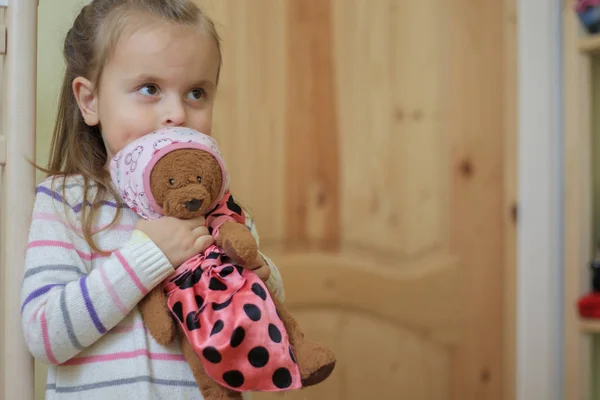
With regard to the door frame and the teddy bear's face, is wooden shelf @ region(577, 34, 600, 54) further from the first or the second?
the teddy bear's face

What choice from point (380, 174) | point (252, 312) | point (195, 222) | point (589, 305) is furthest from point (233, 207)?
point (589, 305)

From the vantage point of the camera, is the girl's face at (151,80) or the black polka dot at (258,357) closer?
the black polka dot at (258,357)

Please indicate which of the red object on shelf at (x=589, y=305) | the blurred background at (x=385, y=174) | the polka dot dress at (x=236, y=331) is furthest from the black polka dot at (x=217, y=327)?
the red object on shelf at (x=589, y=305)

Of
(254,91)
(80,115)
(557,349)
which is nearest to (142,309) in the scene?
(80,115)

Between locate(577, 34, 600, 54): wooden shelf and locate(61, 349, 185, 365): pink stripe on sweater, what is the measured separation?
107 centimetres

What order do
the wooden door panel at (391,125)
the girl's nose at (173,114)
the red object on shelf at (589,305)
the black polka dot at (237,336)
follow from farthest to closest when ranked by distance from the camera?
the wooden door panel at (391,125), the red object on shelf at (589,305), the girl's nose at (173,114), the black polka dot at (237,336)

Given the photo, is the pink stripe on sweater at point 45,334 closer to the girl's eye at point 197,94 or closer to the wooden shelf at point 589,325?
the girl's eye at point 197,94

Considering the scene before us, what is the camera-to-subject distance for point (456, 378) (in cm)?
155

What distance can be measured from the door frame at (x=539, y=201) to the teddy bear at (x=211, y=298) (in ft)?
3.19

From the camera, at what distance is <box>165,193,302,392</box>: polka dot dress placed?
2.26ft

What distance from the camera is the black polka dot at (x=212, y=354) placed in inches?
27.1

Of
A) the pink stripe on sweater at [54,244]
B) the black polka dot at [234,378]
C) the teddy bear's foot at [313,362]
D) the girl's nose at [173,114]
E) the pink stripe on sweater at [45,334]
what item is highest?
the girl's nose at [173,114]

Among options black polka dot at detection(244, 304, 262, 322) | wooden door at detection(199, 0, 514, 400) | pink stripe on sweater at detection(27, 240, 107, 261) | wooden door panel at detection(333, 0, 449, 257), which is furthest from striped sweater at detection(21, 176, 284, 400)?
wooden door panel at detection(333, 0, 449, 257)

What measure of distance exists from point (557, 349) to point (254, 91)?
3.01ft
